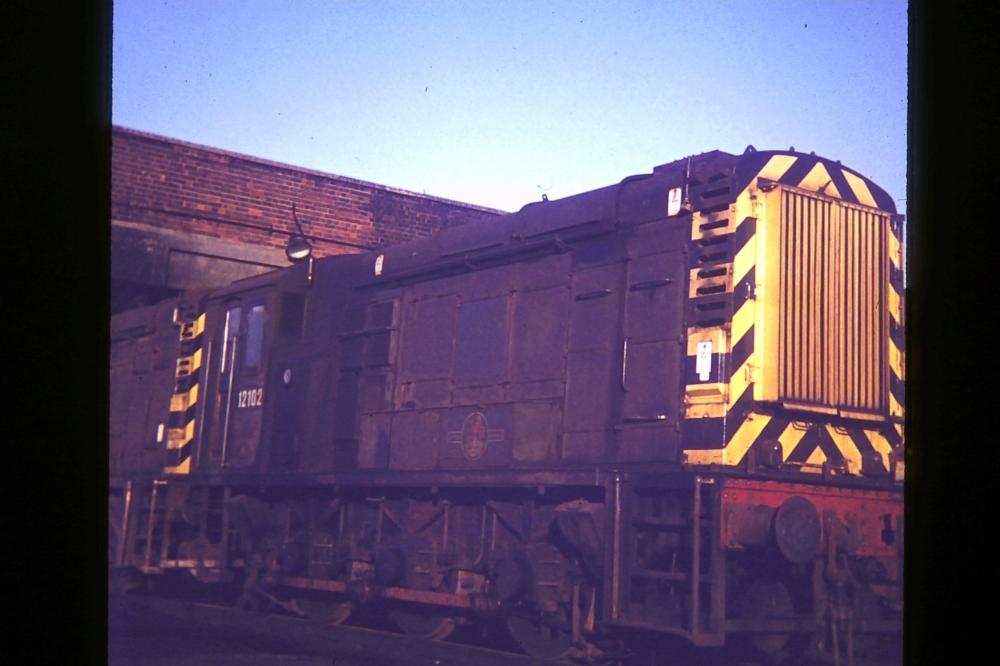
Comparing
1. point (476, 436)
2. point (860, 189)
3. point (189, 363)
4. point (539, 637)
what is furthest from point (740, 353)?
point (189, 363)

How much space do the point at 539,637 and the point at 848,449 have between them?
8.96ft

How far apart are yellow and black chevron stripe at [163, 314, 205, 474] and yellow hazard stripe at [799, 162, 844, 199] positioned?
8232 millimetres

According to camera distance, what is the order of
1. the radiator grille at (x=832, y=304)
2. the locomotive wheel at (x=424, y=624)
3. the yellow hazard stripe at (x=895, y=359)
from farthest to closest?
the locomotive wheel at (x=424, y=624) < the yellow hazard stripe at (x=895, y=359) < the radiator grille at (x=832, y=304)

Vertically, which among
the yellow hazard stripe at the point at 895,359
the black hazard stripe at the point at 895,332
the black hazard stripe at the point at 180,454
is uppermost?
the black hazard stripe at the point at 895,332

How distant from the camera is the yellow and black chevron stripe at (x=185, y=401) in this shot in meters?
13.5

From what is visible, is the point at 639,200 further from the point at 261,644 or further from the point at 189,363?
the point at 189,363

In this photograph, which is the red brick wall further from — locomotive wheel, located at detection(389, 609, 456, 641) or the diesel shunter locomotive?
locomotive wheel, located at detection(389, 609, 456, 641)

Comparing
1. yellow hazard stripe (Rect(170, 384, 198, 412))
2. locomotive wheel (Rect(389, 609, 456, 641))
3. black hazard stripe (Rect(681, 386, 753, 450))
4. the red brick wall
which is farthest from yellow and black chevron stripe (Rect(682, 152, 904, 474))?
the red brick wall

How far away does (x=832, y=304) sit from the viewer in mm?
7820

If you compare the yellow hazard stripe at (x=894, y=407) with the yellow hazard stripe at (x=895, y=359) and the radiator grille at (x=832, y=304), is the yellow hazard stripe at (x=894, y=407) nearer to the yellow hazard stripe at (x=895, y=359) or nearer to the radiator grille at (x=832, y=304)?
the radiator grille at (x=832, y=304)

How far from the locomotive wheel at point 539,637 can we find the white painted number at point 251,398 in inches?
186

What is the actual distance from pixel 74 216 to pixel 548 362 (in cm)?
712

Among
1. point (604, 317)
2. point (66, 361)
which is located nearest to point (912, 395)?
point (66, 361)

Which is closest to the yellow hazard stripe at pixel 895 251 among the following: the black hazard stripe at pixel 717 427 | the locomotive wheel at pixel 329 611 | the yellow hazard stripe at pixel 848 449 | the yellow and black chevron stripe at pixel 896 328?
the yellow and black chevron stripe at pixel 896 328
